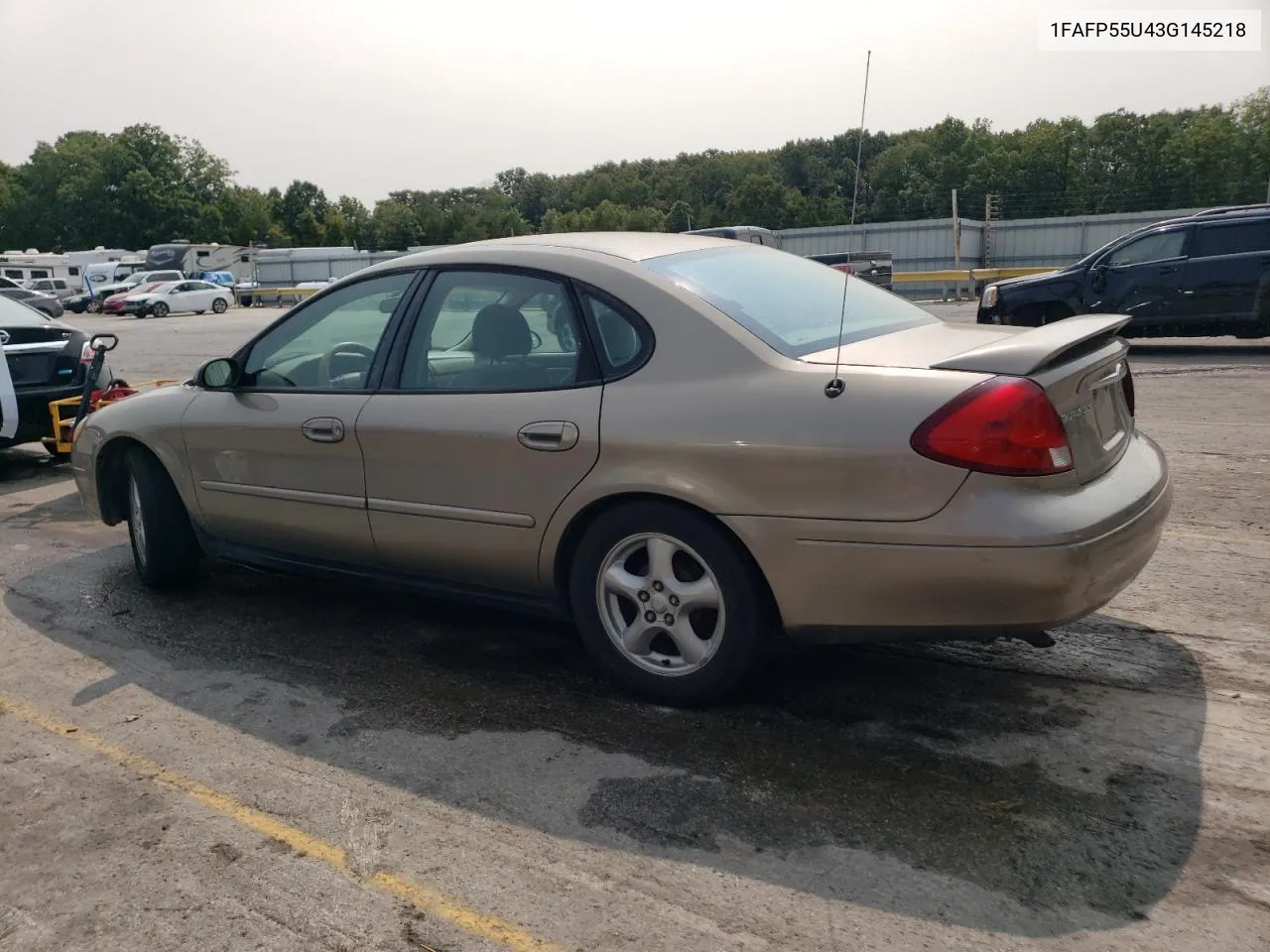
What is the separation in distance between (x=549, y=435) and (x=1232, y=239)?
12.1m

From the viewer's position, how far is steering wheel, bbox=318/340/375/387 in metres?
4.42

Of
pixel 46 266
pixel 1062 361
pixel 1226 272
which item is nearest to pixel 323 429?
pixel 1062 361

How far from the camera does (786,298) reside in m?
3.95

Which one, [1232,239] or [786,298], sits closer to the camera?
[786,298]

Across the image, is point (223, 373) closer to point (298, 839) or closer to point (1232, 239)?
point (298, 839)

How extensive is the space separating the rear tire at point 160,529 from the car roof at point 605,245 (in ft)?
5.44

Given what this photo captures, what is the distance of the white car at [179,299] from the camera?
43375mm

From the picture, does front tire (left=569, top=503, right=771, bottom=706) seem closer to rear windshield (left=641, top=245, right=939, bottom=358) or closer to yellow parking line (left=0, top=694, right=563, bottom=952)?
rear windshield (left=641, top=245, right=939, bottom=358)

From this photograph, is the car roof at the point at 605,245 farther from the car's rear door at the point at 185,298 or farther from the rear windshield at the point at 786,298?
the car's rear door at the point at 185,298

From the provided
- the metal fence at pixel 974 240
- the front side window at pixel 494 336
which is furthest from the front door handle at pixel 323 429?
the metal fence at pixel 974 240

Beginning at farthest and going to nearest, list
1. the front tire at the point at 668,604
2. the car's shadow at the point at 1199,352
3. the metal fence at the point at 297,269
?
1. the metal fence at the point at 297,269
2. the car's shadow at the point at 1199,352
3. the front tire at the point at 668,604

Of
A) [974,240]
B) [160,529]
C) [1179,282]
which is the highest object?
[974,240]

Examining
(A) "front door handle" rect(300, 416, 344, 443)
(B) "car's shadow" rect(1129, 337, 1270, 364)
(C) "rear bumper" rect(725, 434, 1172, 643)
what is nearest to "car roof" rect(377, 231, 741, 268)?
(A) "front door handle" rect(300, 416, 344, 443)

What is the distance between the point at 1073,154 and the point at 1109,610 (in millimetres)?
53889
